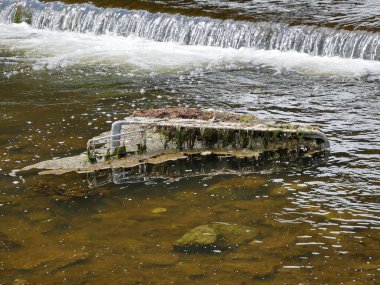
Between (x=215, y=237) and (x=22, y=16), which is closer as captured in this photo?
(x=215, y=237)

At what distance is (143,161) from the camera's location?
9609mm

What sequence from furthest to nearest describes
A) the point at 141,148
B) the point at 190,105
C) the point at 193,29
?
the point at 193,29 → the point at 190,105 → the point at 141,148

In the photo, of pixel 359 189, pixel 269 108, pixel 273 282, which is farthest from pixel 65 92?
pixel 273 282

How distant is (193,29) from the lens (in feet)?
60.6

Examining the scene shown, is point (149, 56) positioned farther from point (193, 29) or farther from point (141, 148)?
point (141, 148)

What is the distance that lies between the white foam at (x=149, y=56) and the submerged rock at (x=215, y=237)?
7.52m

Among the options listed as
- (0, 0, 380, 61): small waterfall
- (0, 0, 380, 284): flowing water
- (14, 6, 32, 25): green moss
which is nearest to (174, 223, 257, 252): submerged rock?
(0, 0, 380, 284): flowing water

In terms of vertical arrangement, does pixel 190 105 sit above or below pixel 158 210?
above

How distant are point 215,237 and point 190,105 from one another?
5.34 m

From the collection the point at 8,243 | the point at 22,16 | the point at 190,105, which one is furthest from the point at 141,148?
the point at 22,16

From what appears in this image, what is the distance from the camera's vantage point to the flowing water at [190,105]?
732 cm

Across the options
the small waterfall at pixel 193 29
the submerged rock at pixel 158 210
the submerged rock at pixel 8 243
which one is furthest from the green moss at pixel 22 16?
the submerged rock at pixel 8 243

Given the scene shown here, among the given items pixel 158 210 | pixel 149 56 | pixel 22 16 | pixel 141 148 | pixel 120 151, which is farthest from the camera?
pixel 22 16

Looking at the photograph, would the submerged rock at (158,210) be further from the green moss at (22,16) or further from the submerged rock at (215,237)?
the green moss at (22,16)
